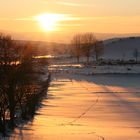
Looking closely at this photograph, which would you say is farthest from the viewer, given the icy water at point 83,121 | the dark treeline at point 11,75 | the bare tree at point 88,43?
the bare tree at point 88,43

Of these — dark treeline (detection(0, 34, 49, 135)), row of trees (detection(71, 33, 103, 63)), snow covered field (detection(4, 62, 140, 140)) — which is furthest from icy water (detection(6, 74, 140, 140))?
row of trees (detection(71, 33, 103, 63))

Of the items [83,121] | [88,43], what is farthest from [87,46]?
[83,121]

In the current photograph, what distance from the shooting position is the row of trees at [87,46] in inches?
6051

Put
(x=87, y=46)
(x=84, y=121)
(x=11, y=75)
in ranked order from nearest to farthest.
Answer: (x=11, y=75)
(x=84, y=121)
(x=87, y=46)

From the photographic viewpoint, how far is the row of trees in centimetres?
15370

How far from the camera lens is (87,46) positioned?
159m

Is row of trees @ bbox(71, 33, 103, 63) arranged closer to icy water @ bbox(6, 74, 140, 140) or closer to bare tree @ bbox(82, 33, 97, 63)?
bare tree @ bbox(82, 33, 97, 63)

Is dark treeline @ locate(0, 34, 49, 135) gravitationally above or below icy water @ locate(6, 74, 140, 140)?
above

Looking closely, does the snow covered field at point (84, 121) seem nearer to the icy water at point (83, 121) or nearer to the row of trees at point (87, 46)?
the icy water at point (83, 121)

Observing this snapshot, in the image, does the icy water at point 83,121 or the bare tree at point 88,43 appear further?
the bare tree at point 88,43

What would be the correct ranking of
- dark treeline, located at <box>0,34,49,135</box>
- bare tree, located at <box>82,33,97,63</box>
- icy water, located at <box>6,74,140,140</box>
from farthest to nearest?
bare tree, located at <box>82,33,97,63</box>
dark treeline, located at <box>0,34,49,135</box>
icy water, located at <box>6,74,140,140</box>

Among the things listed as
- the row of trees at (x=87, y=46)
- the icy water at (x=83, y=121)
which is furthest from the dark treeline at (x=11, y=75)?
the row of trees at (x=87, y=46)

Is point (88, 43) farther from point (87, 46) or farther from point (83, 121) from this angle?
point (83, 121)

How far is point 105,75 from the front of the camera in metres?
76.0
